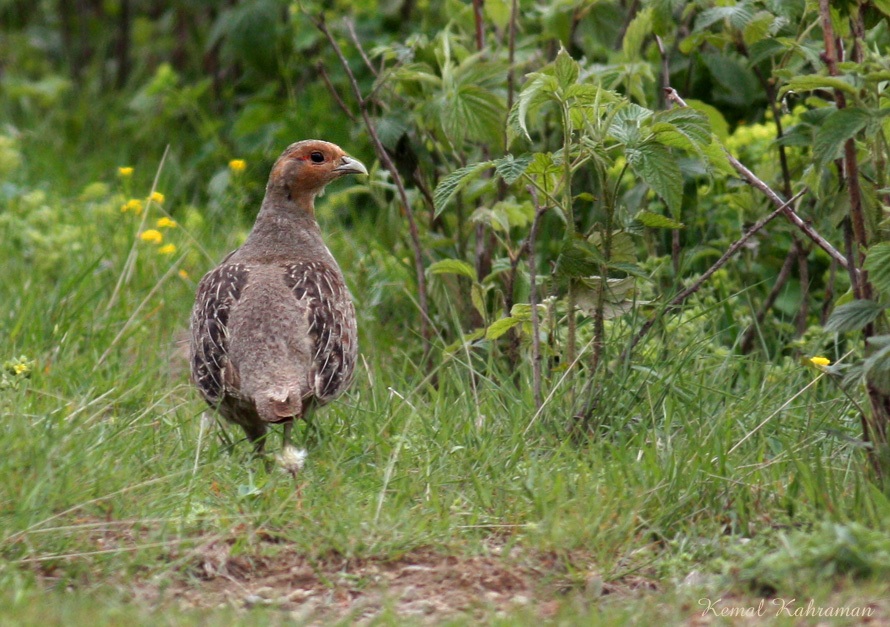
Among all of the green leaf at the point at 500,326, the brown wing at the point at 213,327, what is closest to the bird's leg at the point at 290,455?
the brown wing at the point at 213,327

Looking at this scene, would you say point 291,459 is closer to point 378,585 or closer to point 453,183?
point 378,585

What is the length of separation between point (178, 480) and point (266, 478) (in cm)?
31

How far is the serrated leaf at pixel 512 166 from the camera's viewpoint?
4441mm

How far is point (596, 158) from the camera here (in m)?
4.45

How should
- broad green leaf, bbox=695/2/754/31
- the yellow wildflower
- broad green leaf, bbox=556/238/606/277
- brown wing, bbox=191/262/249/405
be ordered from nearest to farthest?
1. broad green leaf, bbox=556/238/606/277
2. brown wing, bbox=191/262/249/405
3. broad green leaf, bbox=695/2/754/31
4. the yellow wildflower

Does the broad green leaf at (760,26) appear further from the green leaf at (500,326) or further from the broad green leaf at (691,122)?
the green leaf at (500,326)

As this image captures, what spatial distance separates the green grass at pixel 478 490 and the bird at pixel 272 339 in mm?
167

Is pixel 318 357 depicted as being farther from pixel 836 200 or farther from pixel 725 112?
pixel 725 112

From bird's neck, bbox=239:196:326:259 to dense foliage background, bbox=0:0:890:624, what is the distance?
47cm

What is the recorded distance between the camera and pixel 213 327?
5.10m

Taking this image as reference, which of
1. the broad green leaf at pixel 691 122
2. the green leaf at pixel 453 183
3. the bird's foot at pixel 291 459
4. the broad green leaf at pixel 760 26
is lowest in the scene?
the bird's foot at pixel 291 459

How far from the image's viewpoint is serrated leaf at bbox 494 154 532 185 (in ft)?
14.6

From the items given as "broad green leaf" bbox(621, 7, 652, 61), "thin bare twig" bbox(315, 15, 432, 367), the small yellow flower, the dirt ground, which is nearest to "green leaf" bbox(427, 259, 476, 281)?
"thin bare twig" bbox(315, 15, 432, 367)

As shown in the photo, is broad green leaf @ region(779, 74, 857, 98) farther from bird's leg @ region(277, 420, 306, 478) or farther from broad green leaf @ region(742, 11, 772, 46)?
bird's leg @ region(277, 420, 306, 478)
